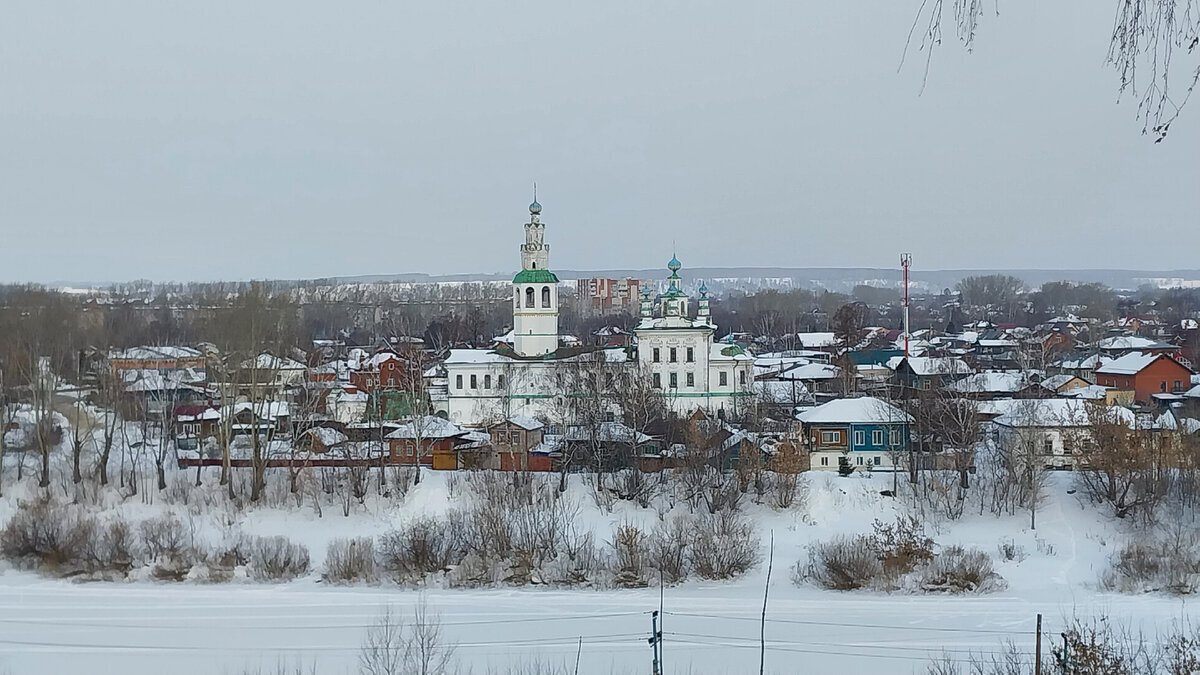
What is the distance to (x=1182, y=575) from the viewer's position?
42.3 feet

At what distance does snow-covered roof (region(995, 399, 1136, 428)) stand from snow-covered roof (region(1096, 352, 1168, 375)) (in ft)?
30.0

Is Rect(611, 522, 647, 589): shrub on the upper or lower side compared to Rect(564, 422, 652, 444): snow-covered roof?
lower

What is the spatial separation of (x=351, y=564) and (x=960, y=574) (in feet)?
24.4

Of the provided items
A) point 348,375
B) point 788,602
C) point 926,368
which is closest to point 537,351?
point 348,375

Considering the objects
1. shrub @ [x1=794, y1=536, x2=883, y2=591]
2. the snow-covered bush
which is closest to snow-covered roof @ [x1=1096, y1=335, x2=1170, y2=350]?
the snow-covered bush

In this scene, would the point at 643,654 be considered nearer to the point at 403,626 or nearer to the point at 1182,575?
the point at 403,626

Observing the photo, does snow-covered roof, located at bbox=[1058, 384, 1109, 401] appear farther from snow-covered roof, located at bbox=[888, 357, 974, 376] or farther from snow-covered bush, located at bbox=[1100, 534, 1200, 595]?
snow-covered bush, located at bbox=[1100, 534, 1200, 595]

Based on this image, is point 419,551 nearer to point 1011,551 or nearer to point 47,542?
point 47,542

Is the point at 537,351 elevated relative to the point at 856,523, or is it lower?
elevated

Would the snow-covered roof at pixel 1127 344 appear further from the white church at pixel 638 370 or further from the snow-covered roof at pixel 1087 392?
the white church at pixel 638 370

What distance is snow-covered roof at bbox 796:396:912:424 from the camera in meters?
18.9

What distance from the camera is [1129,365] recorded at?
27.2 meters

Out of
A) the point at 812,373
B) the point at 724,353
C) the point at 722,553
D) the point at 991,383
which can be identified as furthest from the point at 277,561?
the point at 812,373

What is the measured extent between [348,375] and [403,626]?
19646mm
